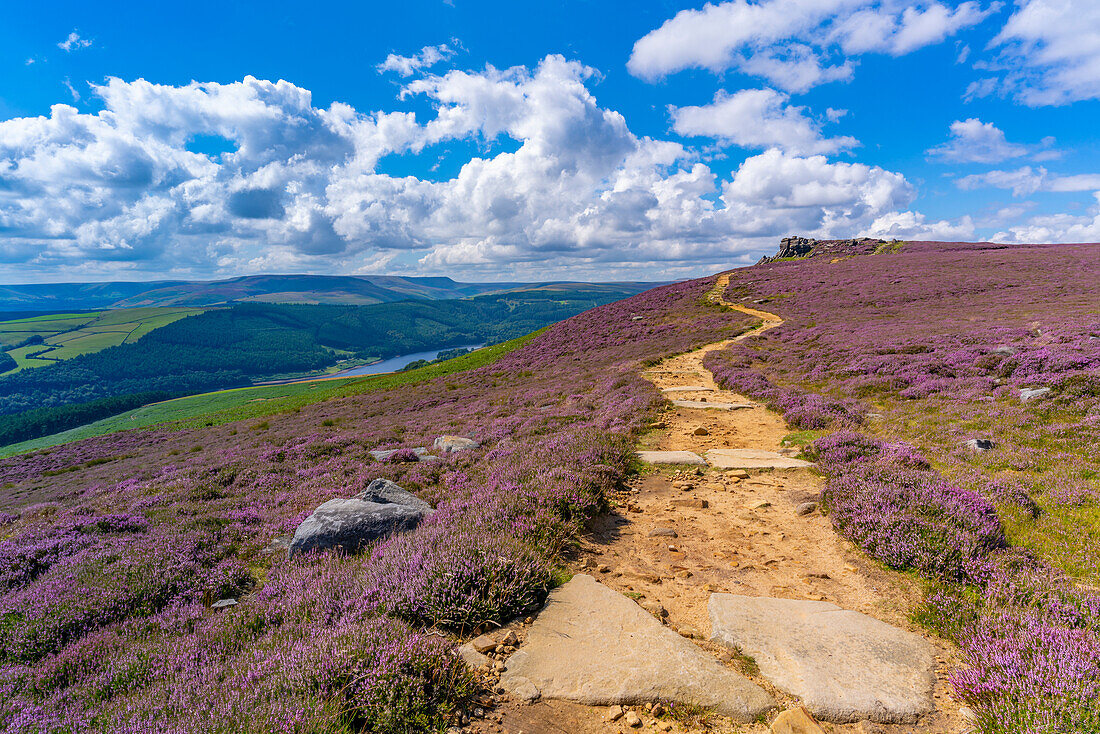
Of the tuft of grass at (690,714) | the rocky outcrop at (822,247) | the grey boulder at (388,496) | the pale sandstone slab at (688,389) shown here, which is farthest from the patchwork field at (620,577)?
the rocky outcrop at (822,247)

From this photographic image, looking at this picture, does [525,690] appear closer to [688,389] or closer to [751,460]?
[751,460]

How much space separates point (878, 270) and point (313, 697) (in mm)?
68224

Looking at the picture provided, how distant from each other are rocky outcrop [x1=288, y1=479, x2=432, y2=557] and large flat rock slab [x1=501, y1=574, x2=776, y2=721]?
3756mm

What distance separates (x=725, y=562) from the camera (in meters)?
6.10

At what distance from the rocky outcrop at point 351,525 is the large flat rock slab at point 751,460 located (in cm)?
657

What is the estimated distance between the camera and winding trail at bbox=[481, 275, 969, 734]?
138 inches

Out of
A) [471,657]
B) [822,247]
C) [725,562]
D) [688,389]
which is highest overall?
[822,247]

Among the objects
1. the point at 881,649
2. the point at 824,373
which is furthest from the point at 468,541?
the point at 824,373

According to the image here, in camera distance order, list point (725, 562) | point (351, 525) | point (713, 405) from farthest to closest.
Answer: point (713, 405), point (351, 525), point (725, 562)

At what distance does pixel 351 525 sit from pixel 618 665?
17.0 ft

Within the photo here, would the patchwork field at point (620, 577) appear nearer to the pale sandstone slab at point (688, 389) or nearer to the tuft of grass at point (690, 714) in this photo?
the tuft of grass at point (690, 714)

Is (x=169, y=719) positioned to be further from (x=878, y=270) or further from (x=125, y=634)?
(x=878, y=270)

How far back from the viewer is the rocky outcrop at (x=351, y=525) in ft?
23.6

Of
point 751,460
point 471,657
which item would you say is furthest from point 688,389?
point 471,657
